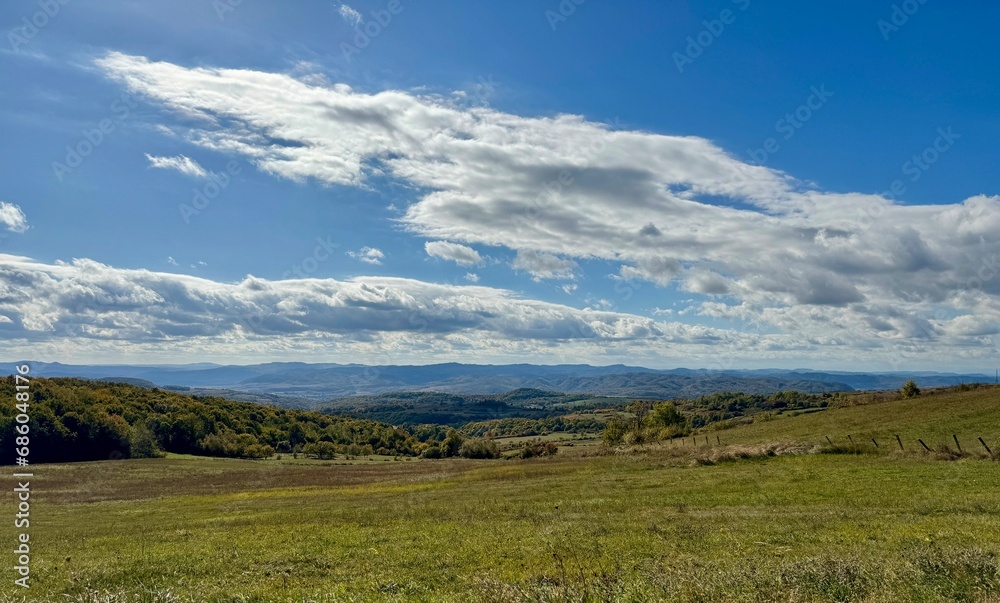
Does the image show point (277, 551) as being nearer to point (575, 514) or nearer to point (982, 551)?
point (575, 514)

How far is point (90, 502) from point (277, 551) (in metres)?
37.0

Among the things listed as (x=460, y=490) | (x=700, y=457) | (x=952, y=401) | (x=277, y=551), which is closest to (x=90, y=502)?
(x=460, y=490)

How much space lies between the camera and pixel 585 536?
21969 millimetres

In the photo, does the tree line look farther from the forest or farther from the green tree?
the green tree

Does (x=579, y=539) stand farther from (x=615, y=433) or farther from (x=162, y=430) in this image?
(x=162, y=430)

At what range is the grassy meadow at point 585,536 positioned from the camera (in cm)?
1168

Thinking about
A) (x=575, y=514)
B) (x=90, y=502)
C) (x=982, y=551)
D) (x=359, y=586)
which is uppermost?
(x=982, y=551)

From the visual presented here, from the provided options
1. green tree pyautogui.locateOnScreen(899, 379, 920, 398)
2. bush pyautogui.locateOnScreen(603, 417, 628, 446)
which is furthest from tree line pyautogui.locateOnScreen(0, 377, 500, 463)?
green tree pyautogui.locateOnScreen(899, 379, 920, 398)

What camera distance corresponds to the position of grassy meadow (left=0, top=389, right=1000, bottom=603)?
38.3ft

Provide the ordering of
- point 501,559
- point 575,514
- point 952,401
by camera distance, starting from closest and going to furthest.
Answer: point 501,559, point 575,514, point 952,401

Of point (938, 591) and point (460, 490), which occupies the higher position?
point (938, 591)

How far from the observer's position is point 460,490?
4494cm

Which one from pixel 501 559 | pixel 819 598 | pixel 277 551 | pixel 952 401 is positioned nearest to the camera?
pixel 819 598

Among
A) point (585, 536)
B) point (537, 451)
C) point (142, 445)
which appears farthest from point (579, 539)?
point (142, 445)
